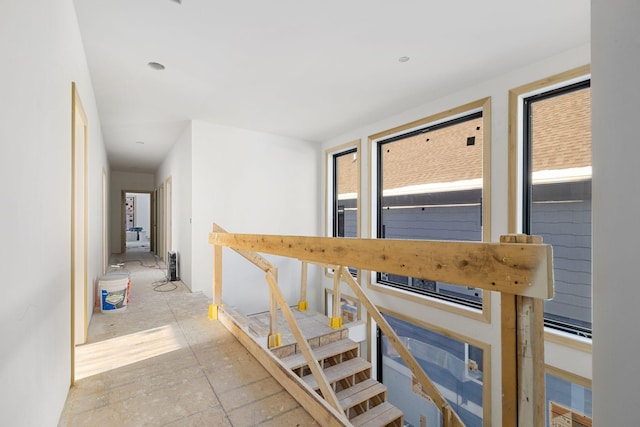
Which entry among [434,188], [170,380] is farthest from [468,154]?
[170,380]

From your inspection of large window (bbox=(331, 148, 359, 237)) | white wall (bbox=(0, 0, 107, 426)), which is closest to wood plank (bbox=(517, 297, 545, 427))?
white wall (bbox=(0, 0, 107, 426))

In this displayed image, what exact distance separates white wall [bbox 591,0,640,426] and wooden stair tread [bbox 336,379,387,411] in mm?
2748

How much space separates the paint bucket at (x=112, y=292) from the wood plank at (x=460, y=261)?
2.92 meters

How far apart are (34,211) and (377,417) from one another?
3.44m

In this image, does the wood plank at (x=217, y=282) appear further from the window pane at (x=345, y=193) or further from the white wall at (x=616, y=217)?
the white wall at (x=616, y=217)

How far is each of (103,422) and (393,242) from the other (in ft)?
5.92

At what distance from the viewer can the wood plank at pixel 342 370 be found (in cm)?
329

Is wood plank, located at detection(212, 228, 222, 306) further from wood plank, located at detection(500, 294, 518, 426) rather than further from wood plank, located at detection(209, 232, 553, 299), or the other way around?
wood plank, located at detection(500, 294, 518, 426)

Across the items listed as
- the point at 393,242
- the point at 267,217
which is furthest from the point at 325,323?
the point at 393,242

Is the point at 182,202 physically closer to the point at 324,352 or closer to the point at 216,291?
the point at 216,291

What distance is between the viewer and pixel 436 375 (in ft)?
13.5

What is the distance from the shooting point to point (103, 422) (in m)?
1.52

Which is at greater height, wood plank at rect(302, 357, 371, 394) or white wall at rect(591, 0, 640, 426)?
white wall at rect(591, 0, 640, 426)

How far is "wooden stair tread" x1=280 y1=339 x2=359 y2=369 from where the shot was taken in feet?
10.7
